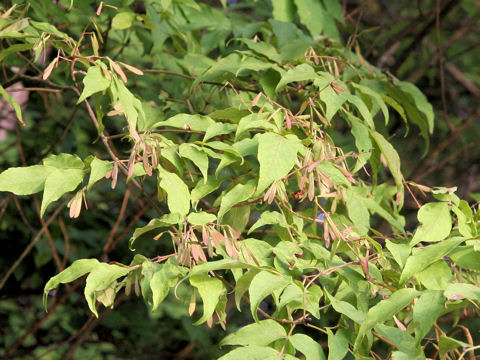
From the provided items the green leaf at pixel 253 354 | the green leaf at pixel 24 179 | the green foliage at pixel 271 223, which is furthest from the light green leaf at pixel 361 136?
the green leaf at pixel 24 179

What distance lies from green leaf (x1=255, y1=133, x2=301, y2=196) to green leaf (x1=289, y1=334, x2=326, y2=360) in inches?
9.2

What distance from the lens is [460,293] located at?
100 cm

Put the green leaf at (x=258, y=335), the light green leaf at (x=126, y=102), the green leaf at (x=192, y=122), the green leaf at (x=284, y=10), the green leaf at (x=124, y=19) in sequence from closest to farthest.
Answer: the green leaf at (x=258, y=335) < the light green leaf at (x=126, y=102) < the green leaf at (x=192, y=122) < the green leaf at (x=124, y=19) < the green leaf at (x=284, y=10)

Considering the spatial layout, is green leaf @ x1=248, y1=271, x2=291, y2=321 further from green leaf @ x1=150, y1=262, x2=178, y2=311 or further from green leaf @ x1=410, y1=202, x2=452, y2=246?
green leaf @ x1=410, y1=202, x2=452, y2=246

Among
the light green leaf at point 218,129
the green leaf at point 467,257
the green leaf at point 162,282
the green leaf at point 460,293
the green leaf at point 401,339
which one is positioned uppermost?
the light green leaf at point 218,129

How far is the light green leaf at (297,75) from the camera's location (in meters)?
1.37

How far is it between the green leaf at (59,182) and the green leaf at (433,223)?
57 cm

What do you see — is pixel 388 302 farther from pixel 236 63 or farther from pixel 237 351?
pixel 236 63

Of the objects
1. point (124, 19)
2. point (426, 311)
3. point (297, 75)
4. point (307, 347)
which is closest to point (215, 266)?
point (307, 347)

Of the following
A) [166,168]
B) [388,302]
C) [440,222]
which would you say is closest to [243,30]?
[166,168]

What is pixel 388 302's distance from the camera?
1.03 metres

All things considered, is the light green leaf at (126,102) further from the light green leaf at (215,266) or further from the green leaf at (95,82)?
the light green leaf at (215,266)

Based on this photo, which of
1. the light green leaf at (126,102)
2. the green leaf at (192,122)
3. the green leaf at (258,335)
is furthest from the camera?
the green leaf at (192,122)

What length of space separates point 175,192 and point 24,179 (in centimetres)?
26
